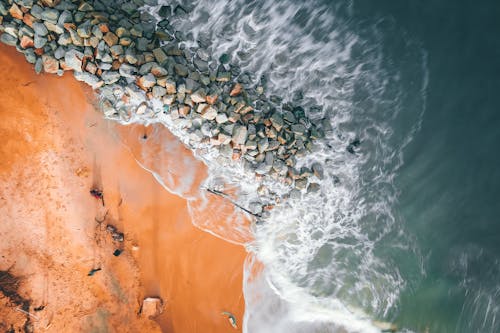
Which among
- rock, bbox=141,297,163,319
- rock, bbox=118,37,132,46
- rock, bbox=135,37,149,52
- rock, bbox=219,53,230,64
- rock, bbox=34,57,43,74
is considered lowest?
rock, bbox=141,297,163,319

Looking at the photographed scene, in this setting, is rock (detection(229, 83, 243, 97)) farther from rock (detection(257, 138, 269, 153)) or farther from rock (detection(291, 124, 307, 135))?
rock (detection(291, 124, 307, 135))

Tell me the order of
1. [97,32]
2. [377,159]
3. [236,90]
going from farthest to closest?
[377,159] → [236,90] → [97,32]

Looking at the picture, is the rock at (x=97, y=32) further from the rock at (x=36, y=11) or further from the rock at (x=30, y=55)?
the rock at (x=30, y=55)

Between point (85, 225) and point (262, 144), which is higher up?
point (262, 144)

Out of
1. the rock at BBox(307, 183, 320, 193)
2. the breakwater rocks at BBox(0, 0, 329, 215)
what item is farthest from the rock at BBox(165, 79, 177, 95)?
the rock at BBox(307, 183, 320, 193)

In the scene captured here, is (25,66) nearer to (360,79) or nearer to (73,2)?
(73,2)

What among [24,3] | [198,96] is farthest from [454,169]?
[24,3]

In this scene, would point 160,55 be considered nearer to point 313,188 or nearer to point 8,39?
point 8,39
